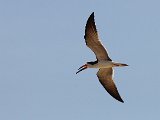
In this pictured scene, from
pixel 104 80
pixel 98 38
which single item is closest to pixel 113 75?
pixel 104 80

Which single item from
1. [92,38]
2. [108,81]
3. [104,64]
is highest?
[92,38]

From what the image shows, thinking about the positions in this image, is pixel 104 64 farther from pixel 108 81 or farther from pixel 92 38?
pixel 108 81

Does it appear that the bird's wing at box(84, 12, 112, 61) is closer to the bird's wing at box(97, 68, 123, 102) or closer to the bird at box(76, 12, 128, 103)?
the bird at box(76, 12, 128, 103)

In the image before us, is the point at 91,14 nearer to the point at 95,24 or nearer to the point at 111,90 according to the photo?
the point at 95,24

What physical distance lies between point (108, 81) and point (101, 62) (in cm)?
320

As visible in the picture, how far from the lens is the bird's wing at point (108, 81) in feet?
181

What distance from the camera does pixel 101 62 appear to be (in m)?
53.0

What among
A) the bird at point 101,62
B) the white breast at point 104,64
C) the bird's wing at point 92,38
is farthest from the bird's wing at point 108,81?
the bird's wing at point 92,38

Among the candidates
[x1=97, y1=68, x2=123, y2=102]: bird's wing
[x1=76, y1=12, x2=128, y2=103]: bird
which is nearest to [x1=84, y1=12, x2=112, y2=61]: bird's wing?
[x1=76, y1=12, x2=128, y2=103]: bird

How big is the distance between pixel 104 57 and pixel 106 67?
977 mm

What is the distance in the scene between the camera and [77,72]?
5575 centimetres

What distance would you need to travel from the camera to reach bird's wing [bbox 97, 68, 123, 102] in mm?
55250

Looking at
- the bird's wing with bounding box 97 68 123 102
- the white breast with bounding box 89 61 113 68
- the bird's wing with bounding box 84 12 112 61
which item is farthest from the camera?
the bird's wing with bounding box 97 68 123 102

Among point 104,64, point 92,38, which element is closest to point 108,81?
point 104,64
